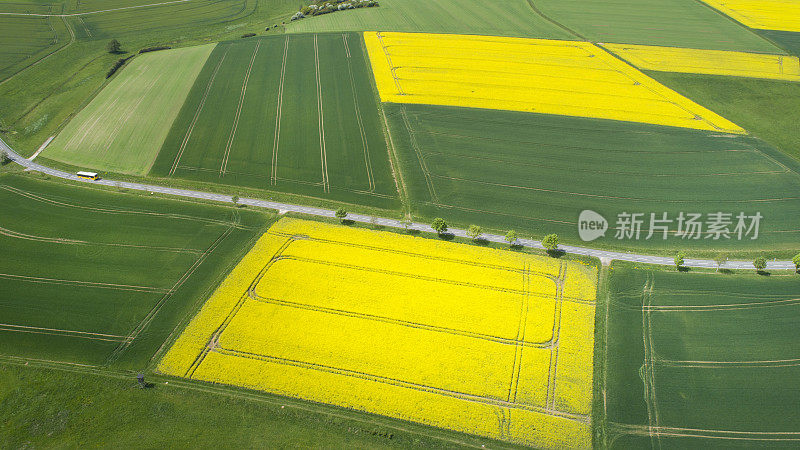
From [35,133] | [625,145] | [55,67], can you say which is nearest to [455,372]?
[625,145]

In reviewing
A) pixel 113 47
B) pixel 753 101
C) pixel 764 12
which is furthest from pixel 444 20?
pixel 764 12

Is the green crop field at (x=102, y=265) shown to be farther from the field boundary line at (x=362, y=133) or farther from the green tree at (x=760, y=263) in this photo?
the green tree at (x=760, y=263)

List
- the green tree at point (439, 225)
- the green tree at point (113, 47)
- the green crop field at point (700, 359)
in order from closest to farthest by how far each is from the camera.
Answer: the green crop field at point (700, 359), the green tree at point (439, 225), the green tree at point (113, 47)

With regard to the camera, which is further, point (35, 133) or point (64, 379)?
point (35, 133)

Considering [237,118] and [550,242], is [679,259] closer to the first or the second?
[550,242]


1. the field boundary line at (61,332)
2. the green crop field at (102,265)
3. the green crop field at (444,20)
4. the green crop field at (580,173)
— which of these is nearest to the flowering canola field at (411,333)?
the green crop field at (102,265)

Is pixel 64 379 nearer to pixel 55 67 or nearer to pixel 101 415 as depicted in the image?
pixel 101 415

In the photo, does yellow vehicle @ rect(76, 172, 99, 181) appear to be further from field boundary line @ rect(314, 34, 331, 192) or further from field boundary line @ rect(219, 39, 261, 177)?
field boundary line @ rect(314, 34, 331, 192)
